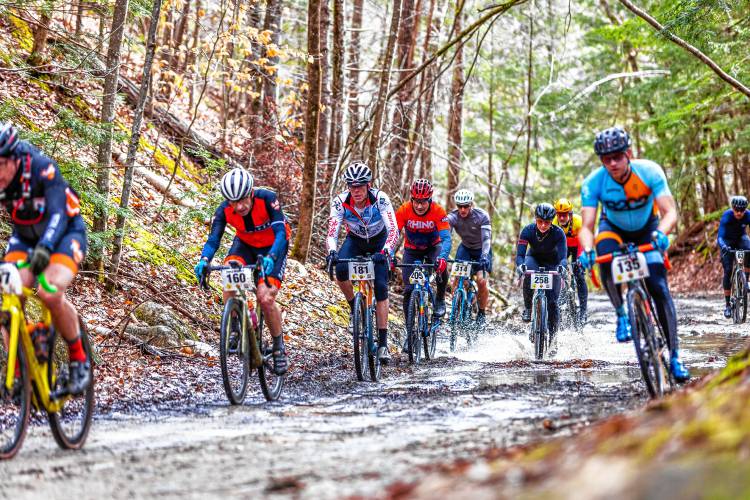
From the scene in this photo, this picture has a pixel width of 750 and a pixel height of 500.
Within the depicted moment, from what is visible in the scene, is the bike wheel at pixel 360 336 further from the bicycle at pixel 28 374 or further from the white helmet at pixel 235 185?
the bicycle at pixel 28 374

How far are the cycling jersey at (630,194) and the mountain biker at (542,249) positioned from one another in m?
5.66

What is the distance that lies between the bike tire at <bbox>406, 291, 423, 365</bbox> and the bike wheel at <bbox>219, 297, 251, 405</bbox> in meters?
4.11

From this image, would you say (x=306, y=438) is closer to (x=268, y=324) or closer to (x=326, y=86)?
(x=268, y=324)

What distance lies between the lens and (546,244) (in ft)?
46.0

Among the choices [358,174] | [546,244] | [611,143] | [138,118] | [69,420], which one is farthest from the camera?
[546,244]

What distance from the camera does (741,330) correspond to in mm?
15227

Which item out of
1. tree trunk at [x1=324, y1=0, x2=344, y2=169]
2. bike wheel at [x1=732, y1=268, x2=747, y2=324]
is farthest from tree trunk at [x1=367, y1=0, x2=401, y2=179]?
bike wheel at [x1=732, y1=268, x2=747, y2=324]

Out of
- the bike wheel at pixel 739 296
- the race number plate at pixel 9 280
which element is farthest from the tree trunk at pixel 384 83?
the race number plate at pixel 9 280

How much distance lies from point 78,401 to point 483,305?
26.6 feet

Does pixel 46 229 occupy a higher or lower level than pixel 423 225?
lower

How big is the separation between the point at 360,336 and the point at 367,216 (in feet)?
5.72


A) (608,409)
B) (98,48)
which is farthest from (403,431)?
(98,48)

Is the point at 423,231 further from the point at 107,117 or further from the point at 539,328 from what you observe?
the point at 107,117

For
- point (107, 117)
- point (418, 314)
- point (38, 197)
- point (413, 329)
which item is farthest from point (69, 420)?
point (418, 314)
